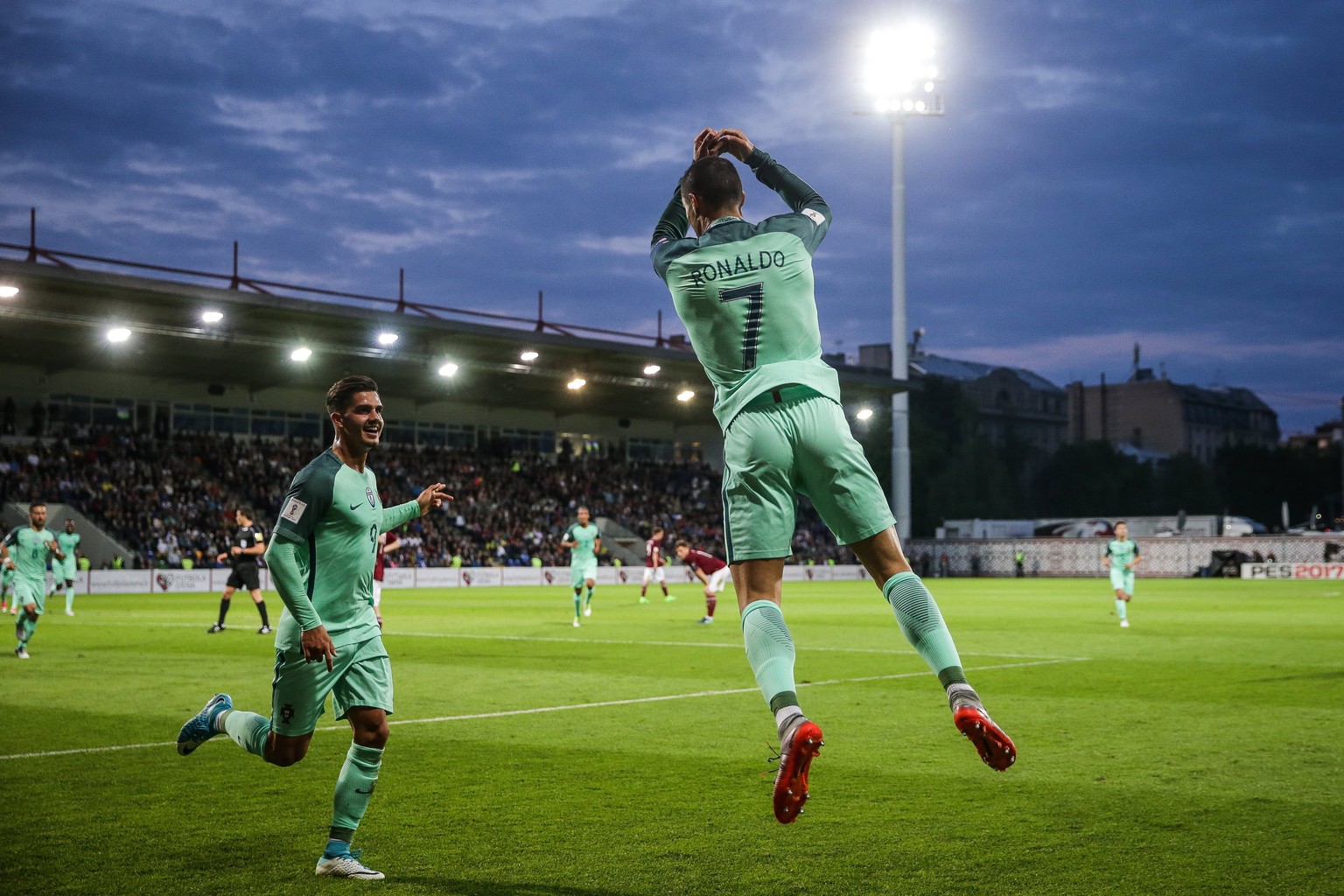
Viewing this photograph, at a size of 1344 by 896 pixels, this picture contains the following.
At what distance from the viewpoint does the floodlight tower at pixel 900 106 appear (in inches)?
2250

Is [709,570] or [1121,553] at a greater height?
[1121,553]

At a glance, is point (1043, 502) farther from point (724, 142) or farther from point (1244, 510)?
point (724, 142)

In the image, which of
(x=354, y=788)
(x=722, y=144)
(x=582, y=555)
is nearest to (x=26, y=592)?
(x=582, y=555)

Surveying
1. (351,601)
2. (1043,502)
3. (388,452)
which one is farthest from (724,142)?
(1043,502)

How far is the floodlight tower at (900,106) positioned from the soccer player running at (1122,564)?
103 ft

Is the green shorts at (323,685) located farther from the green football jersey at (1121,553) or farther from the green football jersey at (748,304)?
the green football jersey at (1121,553)

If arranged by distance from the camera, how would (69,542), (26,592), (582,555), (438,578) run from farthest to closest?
(438,578) < (69,542) < (582,555) < (26,592)

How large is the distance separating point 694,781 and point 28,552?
13681 mm

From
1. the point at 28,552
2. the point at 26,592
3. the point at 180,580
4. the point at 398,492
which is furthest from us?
the point at 398,492

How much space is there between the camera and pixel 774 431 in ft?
15.6

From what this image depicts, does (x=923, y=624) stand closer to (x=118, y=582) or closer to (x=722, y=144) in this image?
(x=722, y=144)

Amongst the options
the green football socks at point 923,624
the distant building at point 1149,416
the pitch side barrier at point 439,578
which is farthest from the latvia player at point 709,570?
the distant building at point 1149,416

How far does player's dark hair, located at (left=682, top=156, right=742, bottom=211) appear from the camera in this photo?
510 centimetres

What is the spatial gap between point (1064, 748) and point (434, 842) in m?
4.85
